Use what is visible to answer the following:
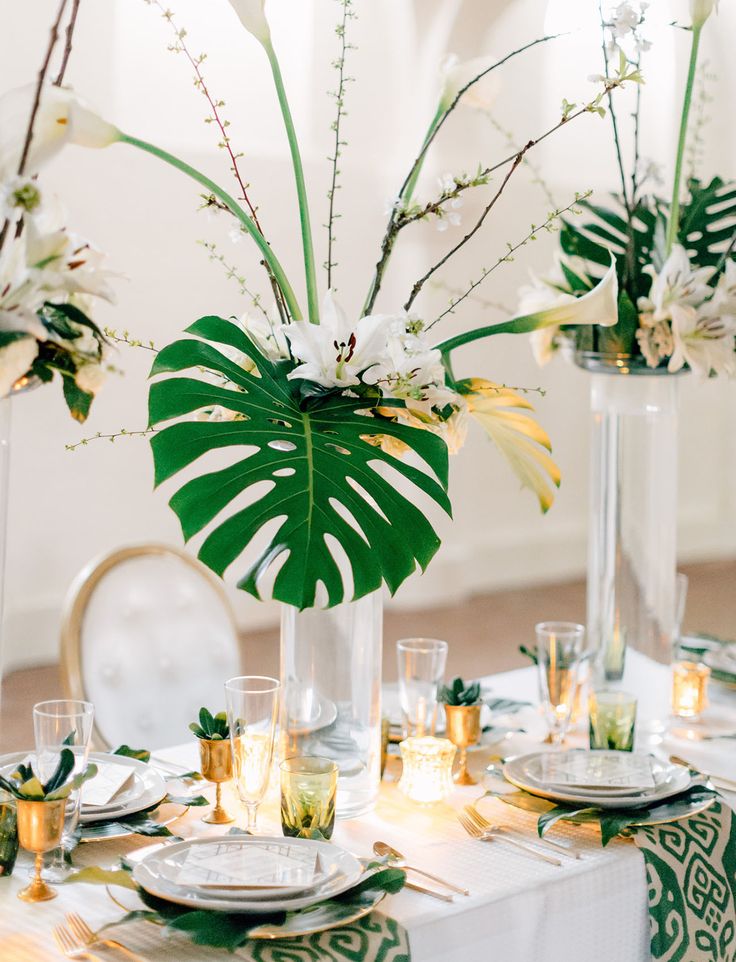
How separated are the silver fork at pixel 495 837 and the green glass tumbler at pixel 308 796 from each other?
7.1 inches

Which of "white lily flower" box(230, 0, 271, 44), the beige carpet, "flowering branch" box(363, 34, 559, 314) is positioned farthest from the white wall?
"white lily flower" box(230, 0, 271, 44)

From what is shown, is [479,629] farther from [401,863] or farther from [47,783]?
[47,783]

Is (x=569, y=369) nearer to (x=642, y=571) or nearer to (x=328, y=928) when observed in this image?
(x=642, y=571)

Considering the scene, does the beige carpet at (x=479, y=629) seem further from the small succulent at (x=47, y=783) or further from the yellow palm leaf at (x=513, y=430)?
the small succulent at (x=47, y=783)

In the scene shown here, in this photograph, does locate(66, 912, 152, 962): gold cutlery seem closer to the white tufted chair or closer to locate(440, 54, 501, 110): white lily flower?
the white tufted chair

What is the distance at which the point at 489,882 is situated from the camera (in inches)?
51.2

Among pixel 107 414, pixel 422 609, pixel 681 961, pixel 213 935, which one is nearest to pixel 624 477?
pixel 681 961

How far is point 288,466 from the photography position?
1466 mm

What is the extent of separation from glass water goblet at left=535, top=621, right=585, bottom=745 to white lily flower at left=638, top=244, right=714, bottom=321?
18.1 inches

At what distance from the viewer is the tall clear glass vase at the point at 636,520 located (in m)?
1.82

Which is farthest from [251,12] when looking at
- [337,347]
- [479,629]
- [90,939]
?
→ [479,629]

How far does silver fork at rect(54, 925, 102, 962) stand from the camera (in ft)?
3.67

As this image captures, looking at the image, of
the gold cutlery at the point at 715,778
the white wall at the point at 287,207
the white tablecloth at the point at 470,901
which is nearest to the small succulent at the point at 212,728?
the white tablecloth at the point at 470,901

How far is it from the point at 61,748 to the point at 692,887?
2.29 feet
